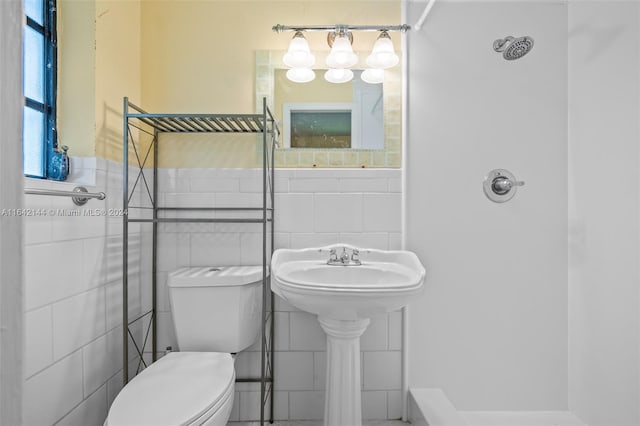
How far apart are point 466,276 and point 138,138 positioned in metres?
1.68

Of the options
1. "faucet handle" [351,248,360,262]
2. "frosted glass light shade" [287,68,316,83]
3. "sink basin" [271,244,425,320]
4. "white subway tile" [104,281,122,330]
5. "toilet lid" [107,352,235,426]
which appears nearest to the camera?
"toilet lid" [107,352,235,426]

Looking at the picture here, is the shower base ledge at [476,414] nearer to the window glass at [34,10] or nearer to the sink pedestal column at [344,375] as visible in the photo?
the sink pedestal column at [344,375]

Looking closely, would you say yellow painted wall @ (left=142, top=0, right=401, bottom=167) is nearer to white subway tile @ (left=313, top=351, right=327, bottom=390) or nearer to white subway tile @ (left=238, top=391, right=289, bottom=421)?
white subway tile @ (left=313, top=351, right=327, bottom=390)

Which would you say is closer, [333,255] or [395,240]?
[333,255]

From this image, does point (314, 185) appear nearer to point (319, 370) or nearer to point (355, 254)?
point (355, 254)

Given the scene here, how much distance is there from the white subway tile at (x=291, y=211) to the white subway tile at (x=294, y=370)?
598 mm

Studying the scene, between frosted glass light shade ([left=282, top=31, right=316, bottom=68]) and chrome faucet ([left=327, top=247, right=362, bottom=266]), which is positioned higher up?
frosted glass light shade ([left=282, top=31, right=316, bottom=68])

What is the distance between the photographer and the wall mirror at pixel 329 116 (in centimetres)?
156

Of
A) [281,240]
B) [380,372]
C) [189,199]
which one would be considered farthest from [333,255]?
[189,199]

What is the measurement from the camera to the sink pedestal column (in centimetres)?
125

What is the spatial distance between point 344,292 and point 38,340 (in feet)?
3.09

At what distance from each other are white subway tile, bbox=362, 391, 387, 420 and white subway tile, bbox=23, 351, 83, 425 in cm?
116

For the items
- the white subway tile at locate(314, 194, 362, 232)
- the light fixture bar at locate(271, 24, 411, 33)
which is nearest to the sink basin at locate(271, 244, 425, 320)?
the white subway tile at locate(314, 194, 362, 232)

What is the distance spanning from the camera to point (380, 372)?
155cm
